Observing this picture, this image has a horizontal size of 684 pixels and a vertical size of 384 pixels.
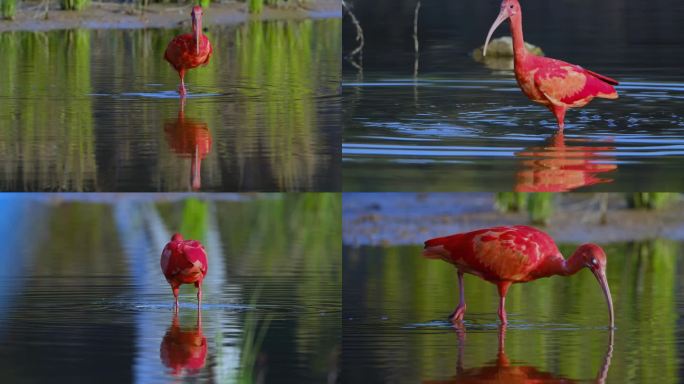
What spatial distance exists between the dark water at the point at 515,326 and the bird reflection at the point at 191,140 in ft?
3.98

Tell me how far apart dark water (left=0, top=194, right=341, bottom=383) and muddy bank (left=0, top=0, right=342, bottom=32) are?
5.77 meters

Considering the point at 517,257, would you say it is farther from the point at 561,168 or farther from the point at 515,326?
the point at 561,168

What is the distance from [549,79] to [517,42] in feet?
1.21

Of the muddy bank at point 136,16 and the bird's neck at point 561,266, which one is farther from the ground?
the muddy bank at point 136,16

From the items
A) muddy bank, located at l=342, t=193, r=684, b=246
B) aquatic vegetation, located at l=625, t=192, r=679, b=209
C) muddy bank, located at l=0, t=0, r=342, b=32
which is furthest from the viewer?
muddy bank, located at l=0, t=0, r=342, b=32

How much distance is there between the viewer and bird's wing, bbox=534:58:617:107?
1012 centimetres

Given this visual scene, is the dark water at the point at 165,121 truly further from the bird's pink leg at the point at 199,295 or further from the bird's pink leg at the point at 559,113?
the bird's pink leg at the point at 559,113

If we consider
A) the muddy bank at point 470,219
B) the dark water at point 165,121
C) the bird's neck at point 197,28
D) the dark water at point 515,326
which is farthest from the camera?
the bird's neck at point 197,28

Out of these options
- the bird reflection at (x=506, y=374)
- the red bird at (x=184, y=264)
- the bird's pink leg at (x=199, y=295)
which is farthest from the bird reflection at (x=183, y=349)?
the bird reflection at (x=506, y=374)

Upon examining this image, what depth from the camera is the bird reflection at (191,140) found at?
30.7 feet

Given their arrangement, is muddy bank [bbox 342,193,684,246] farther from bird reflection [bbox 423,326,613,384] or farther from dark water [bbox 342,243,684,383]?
bird reflection [bbox 423,326,613,384]

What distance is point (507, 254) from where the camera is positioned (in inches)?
336

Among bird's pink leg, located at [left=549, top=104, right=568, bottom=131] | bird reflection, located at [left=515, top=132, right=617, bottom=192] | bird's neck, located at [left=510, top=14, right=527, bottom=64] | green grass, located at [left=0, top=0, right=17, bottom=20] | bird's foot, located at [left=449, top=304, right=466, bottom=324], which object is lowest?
bird's foot, located at [left=449, top=304, right=466, bottom=324]

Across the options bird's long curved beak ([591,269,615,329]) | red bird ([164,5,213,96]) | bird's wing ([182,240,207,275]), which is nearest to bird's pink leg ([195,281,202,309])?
bird's wing ([182,240,207,275])
